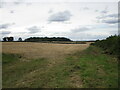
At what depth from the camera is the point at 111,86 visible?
259 inches

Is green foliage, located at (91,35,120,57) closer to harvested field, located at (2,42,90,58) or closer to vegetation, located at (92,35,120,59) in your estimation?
vegetation, located at (92,35,120,59)

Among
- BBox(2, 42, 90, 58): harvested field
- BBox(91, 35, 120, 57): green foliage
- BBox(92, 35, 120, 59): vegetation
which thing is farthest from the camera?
BBox(2, 42, 90, 58): harvested field

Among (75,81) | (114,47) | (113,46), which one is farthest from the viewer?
(113,46)

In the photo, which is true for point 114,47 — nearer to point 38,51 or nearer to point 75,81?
point 38,51

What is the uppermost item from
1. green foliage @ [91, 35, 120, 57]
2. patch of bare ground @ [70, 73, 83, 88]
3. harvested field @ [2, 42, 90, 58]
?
green foliage @ [91, 35, 120, 57]

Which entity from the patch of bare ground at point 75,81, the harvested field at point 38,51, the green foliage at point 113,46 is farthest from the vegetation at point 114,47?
the patch of bare ground at point 75,81

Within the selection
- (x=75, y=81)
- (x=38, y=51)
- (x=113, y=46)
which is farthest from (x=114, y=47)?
(x=75, y=81)

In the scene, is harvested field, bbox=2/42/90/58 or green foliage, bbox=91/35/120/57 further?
harvested field, bbox=2/42/90/58

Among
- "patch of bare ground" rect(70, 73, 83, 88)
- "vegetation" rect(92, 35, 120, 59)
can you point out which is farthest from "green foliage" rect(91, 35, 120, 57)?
"patch of bare ground" rect(70, 73, 83, 88)

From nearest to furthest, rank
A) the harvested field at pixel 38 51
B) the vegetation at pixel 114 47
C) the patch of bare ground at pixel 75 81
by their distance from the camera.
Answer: the patch of bare ground at pixel 75 81 → the vegetation at pixel 114 47 → the harvested field at pixel 38 51

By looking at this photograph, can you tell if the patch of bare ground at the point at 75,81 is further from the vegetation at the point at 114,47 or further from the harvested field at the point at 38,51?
the harvested field at the point at 38,51

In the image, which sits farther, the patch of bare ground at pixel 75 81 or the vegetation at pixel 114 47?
the vegetation at pixel 114 47

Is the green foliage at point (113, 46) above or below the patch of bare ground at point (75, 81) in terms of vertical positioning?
above

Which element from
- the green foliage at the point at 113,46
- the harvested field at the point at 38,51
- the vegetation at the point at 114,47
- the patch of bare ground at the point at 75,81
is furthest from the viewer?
the harvested field at the point at 38,51
